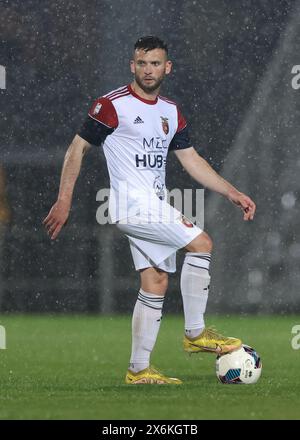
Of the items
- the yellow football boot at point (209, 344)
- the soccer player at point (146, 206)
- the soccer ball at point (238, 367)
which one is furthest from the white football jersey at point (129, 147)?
the soccer ball at point (238, 367)

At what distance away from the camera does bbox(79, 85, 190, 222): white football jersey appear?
293 inches

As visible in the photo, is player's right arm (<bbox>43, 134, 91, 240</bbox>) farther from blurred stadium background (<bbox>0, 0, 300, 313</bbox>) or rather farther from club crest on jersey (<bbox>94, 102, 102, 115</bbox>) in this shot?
blurred stadium background (<bbox>0, 0, 300, 313</bbox>)

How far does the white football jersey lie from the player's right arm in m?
0.08

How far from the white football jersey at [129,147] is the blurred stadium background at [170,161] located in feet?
20.1

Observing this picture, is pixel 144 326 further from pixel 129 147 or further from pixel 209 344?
pixel 129 147

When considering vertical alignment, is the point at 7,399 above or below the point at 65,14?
below

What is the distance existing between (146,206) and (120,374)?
54.5 inches

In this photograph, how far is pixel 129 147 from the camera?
7.44 meters

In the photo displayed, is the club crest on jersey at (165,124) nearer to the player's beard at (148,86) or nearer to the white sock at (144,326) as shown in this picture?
the player's beard at (148,86)

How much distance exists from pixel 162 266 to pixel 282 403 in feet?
4.24

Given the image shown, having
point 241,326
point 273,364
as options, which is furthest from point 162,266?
point 241,326

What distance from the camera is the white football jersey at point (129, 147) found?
24.4ft

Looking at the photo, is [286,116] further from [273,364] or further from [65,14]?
[273,364]
